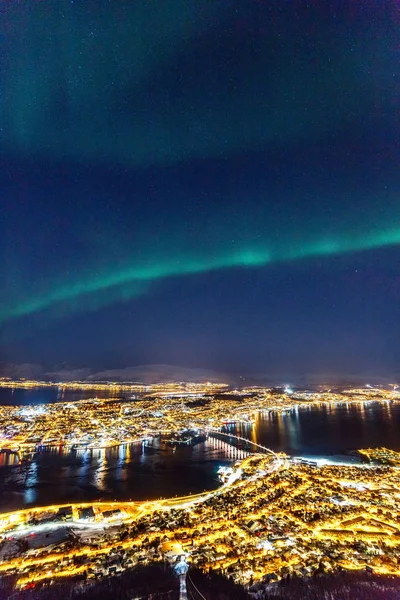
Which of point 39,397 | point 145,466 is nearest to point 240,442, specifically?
point 145,466

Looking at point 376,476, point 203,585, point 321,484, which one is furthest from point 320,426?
point 203,585

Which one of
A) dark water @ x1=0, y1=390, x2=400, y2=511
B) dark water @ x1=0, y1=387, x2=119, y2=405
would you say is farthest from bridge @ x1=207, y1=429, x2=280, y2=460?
dark water @ x1=0, y1=387, x2=119, y2=405

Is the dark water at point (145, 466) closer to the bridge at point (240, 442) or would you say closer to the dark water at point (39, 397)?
the bridge at point (240, 442)

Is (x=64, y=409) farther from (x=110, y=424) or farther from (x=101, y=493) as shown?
(x=101, y=493)

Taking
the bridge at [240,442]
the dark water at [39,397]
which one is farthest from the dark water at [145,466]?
the dark water at [39,397]

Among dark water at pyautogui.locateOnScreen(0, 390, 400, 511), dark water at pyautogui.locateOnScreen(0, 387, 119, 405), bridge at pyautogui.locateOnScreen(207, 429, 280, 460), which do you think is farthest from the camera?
dark water at pyautogui.locateOnScreen(0, 387, 119, 405)

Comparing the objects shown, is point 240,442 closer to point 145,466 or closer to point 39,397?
point 145,466

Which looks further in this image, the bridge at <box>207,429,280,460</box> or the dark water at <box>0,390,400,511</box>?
the bridge at <box>207,429,280,460</box>

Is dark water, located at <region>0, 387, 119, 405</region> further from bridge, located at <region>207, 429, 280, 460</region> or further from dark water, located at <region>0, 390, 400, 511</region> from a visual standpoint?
dark water, located at <region>0, 390, 400, 511</region>

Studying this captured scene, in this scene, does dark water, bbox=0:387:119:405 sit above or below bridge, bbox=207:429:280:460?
above
